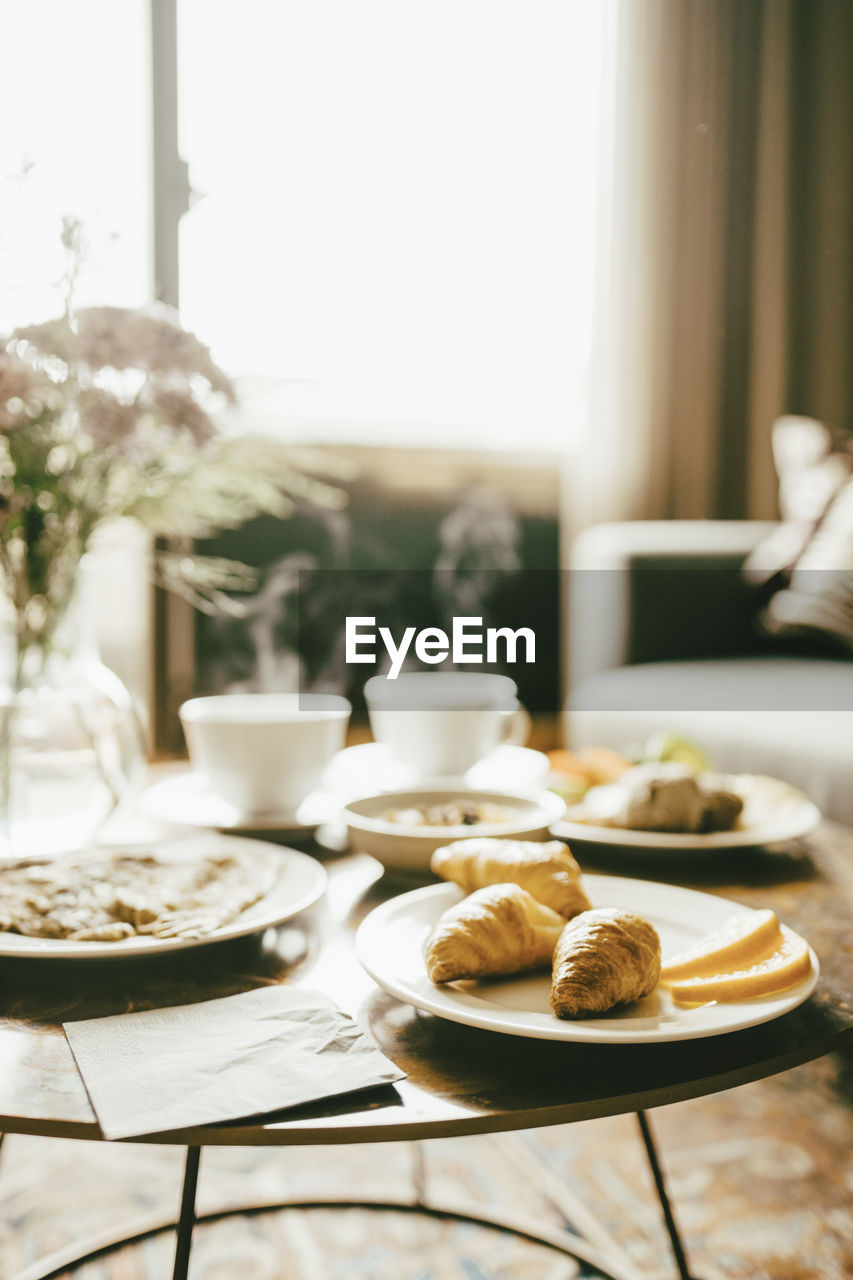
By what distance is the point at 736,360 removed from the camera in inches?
135

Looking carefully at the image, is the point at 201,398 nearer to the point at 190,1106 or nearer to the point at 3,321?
the point at 3,321

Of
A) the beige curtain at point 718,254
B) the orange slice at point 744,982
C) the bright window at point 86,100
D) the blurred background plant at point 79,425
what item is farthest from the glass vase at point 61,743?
the beige curtain at point 718,254

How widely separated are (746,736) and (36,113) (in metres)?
2.51

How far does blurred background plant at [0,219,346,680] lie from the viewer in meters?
0.85

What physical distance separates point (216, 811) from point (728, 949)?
56cm

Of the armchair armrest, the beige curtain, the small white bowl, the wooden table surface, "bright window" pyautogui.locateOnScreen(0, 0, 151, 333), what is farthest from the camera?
the beige curtain

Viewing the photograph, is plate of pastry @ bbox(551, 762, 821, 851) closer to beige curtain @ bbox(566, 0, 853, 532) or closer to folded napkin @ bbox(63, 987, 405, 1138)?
folded napkin @ bbox(63, 987, 405, 1138)

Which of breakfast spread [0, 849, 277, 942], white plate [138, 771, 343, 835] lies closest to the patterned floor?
white plate [138, 771, 343, 835]

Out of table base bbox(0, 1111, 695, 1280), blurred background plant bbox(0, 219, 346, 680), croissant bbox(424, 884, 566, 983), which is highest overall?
blurred background plant bbox(0, 219, 346, 680)

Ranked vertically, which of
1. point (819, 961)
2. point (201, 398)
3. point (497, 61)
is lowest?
point (819, 961)

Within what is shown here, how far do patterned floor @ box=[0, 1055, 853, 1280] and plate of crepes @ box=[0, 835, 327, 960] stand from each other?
0.53m

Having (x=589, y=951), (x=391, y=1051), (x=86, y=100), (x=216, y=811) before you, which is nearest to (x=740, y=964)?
(x=589, y=951)

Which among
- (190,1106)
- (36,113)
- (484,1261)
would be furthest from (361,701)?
(190,1106)

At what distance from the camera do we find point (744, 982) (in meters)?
0.57
